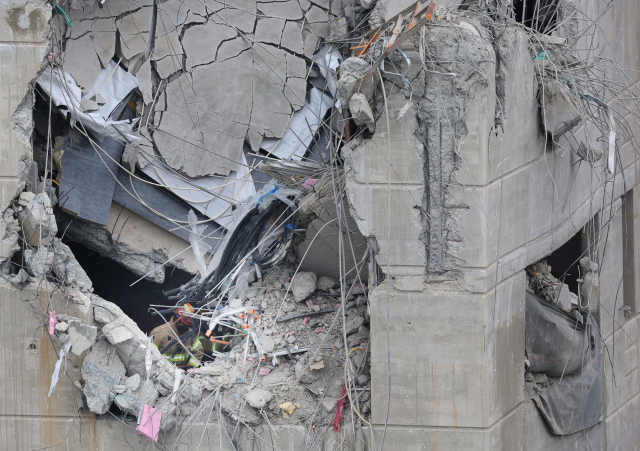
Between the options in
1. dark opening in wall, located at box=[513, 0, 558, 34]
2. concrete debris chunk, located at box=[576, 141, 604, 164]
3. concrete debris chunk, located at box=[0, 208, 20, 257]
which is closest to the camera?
concrete debris chunk, located at box=[0, 208, 20, 257]

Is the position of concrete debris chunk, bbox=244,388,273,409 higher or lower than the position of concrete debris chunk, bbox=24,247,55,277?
lower

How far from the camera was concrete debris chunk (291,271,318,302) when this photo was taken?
15.8 feet

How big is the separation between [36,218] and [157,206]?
104 centimetres

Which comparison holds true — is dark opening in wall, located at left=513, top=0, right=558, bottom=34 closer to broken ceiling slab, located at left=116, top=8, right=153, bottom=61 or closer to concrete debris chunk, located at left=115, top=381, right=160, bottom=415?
broken ceiling slab, located at left=116, top=8, right=153, bottom=61

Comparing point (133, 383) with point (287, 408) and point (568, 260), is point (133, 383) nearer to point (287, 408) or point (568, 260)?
point (287, 408)

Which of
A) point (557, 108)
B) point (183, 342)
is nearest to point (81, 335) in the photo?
point (183, 342)

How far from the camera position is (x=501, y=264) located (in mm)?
4254

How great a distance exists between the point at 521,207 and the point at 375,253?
1132 millimetres

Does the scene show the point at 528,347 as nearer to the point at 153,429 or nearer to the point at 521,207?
the point at 521,207

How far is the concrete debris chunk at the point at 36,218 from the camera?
A: 4.23m

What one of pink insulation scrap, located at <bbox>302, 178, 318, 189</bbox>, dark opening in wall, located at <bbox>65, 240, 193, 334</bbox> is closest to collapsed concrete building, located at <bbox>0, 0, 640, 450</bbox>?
pink insulation scrap, located at <bbox>302, 178, 318, 189</bbox>

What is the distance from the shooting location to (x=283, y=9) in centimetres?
508

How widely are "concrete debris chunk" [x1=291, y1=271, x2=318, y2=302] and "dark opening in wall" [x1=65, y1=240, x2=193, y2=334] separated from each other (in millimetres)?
1653

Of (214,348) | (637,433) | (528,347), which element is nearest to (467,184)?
(528,347)
